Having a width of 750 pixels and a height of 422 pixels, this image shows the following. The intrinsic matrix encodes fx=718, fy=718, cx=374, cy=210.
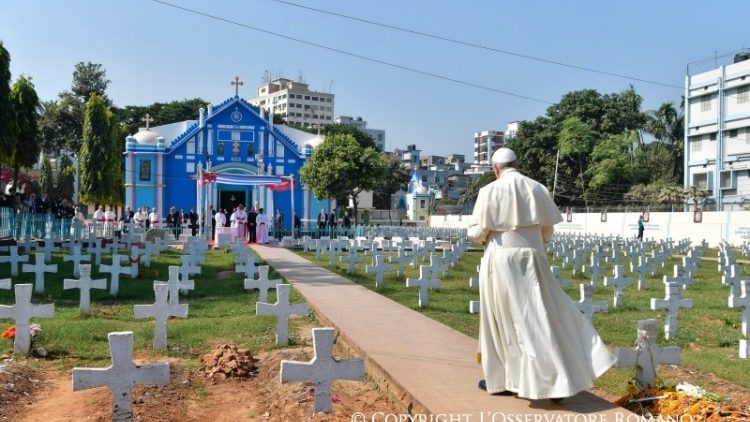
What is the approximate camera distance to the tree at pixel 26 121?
73.4ft

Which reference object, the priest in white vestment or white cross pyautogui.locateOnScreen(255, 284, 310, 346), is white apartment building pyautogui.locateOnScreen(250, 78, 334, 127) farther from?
white cross pyautogui.locateOnScreen(255, 284, 310, 346)

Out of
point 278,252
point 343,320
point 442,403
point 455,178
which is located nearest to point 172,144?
point 278,252

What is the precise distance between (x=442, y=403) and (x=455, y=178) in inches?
3988

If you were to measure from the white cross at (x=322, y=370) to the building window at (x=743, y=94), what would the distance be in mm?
46994

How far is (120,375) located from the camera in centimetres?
509

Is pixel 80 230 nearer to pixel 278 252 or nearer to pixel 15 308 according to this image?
pixel 278 252

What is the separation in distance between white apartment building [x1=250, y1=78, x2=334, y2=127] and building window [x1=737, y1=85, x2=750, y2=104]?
95216mm

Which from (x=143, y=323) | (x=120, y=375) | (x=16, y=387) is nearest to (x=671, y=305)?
(x=143, y=323)

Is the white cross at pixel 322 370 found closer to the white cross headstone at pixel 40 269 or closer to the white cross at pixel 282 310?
the white cross at pixel 282 310

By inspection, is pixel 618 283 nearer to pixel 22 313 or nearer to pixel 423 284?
pixel 423 284

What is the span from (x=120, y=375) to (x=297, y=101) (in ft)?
446

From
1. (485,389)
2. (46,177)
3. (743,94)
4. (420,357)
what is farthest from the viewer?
(46,177)

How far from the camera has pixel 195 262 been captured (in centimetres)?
1608

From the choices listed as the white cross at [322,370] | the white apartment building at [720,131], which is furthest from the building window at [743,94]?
the white cross at [322,370]
